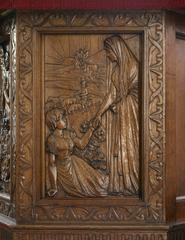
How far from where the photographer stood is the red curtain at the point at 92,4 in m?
2.39

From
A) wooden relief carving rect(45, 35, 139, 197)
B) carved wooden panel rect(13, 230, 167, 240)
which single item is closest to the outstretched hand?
wooden relief carving rect(45, 35, 139, 197)

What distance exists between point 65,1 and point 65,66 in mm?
345

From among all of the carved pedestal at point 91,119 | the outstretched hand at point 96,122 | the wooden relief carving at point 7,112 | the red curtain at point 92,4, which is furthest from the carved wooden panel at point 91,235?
the red curtain at point 92,4

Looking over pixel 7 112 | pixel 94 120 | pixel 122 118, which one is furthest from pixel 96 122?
pixel 7 112

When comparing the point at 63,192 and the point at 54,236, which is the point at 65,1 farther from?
the point at 54,236

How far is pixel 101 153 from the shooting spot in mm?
2498

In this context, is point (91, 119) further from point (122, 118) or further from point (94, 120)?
point (122, 118)

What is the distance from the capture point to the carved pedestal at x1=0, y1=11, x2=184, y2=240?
2.47 meters

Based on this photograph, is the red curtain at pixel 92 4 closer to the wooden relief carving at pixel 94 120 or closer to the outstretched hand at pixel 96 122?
the wooden relief carving at pixel 94 120

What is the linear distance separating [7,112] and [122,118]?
71 cm

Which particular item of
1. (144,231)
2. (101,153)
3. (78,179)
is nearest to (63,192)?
(78,179)

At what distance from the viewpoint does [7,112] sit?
2717 mm

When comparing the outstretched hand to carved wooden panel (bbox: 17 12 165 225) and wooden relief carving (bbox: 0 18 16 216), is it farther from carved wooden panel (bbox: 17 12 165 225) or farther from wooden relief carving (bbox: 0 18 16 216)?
wooden relief carving (bbox: 0 18 16 216)

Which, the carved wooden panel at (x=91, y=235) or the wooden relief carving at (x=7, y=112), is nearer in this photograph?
the carved wooden panel at (x=91, y=235)
